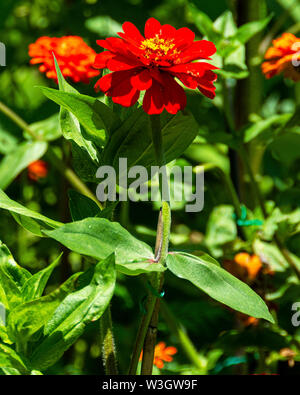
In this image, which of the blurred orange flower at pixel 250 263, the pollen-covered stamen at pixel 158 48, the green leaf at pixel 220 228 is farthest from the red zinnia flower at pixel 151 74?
the green leaf at pixel 220 228

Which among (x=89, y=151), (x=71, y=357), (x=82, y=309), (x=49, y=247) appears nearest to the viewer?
(x=82, y=309)

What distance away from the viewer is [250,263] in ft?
2.57

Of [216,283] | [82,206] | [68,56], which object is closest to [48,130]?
[68,56]

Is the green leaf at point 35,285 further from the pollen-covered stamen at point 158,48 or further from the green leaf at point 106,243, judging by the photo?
the pollen-covered stamen at point 158,48

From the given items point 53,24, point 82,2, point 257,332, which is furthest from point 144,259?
point 53,24

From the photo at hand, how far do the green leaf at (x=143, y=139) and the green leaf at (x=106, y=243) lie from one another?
0.26 ft

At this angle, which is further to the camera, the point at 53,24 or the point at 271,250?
the point at 53,24

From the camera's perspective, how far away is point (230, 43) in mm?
824

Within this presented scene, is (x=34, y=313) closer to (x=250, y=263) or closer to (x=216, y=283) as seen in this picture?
(x=216, y=283)

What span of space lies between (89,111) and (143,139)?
2.1 inches

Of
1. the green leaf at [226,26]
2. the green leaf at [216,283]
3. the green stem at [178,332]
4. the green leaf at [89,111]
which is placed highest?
the green leaf at [226,26]

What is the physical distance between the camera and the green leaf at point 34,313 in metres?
0.44

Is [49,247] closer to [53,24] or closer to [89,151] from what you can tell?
[53,24]

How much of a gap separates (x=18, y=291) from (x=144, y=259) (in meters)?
0.11
